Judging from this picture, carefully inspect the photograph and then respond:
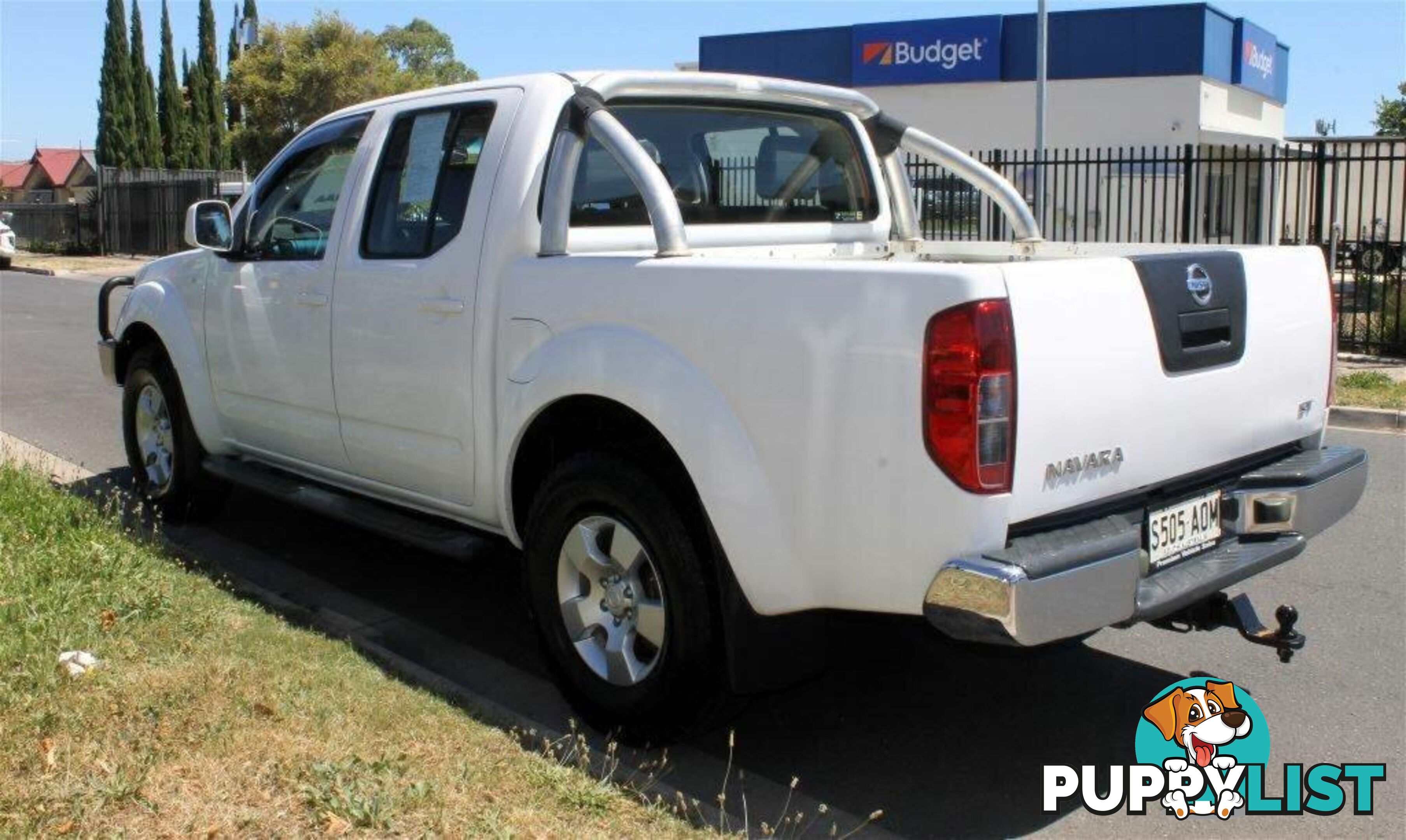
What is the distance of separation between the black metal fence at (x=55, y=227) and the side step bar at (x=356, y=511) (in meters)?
36.9

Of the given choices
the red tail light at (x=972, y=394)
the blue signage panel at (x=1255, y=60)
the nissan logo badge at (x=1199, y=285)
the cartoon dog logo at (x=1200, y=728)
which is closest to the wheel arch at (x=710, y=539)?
the red tail light at (x=972, y=394)

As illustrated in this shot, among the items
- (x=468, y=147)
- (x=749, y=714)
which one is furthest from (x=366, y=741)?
(x=468, y=147)

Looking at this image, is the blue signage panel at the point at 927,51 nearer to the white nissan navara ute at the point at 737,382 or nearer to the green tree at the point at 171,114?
the white nissan navara ute at the point at 737,382

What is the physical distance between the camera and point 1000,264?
11.7ft

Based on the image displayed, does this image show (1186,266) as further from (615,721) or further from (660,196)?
(615,721)

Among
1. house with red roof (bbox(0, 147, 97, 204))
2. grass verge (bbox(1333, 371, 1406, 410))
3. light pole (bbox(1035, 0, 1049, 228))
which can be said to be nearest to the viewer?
grass verge (bbox(1333, 371, 1406, 410))

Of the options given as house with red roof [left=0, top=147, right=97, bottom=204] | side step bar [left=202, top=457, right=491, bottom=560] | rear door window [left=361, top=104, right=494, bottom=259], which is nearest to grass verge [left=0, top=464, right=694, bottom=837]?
side step bar [left=202, top=457, right=491, bottom=560]

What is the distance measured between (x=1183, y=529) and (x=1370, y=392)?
8.58 meters

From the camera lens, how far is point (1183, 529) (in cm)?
393

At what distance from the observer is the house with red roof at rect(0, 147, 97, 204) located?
3410 inches

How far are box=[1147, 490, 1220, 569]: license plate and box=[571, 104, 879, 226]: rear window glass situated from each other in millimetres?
2037

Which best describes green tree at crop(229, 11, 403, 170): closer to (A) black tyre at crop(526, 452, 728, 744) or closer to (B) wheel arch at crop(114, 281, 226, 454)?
(B) wheel arch at crop(114, 281, 226, 454)

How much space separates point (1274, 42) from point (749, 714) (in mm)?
38069

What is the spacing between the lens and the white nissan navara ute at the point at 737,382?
134 inches
